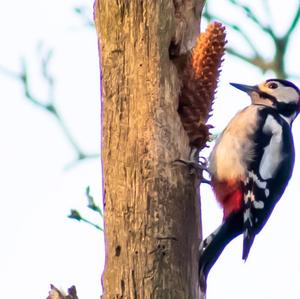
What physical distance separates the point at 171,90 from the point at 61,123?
125 centimetres

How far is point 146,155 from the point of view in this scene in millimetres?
2748

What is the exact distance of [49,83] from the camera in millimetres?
4082

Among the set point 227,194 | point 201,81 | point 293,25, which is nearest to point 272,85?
point 293,25

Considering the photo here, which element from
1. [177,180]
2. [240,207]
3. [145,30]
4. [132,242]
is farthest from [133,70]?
[240,207]

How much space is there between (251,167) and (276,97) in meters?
0.61

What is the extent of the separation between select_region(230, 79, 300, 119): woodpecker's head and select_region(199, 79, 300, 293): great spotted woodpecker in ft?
0.18

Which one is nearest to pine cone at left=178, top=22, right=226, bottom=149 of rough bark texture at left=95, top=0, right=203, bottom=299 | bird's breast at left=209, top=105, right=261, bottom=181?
rough bark texture at left=95, top=0, right=203, bottom=299

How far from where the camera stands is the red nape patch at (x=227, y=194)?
12.2ft

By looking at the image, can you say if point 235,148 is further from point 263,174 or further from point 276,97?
point 276,97

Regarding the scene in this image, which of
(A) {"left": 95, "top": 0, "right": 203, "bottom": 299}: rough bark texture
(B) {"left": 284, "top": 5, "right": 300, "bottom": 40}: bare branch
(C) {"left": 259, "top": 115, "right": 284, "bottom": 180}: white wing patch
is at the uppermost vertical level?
(B) {"left": 284, "top": 5, "right": 300, "bottom": 40}: bare branch

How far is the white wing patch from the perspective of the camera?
12.6 feet

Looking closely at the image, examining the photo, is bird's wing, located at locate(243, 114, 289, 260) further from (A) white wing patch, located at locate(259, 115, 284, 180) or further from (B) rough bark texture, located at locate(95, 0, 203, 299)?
(B) rough bark texture, located at locate(95, 0, 203, 299)

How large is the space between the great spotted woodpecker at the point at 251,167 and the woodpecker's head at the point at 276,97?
0.06m

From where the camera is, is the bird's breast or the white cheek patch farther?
the white cheek patch
